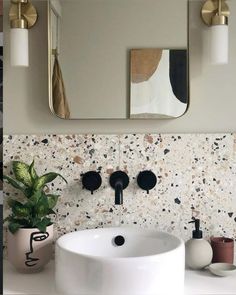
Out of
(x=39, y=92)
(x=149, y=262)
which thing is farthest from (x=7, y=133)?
(x=149, y=262)

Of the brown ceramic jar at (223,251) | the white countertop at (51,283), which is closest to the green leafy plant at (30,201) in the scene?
the white countertop at (51,283)

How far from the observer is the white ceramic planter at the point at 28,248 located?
1527mm

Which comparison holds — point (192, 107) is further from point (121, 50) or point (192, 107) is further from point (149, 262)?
point (149, 262)

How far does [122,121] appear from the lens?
175 centimetres

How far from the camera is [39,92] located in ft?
5.70

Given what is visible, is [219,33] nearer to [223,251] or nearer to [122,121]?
[122,121]

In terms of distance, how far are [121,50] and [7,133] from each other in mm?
535

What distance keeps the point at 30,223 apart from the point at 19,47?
2.08 feet

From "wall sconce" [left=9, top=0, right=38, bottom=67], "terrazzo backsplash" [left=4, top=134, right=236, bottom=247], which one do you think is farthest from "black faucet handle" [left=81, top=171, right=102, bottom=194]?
"wall sconce" [left=9, top=0, right=38, bottom=67]

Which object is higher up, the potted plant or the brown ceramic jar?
the potted plant

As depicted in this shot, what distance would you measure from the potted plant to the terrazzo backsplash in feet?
0.31

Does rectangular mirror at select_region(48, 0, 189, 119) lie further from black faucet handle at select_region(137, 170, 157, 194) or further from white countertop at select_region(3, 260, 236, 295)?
white countertop at select_region(3, 260, 236, 295)

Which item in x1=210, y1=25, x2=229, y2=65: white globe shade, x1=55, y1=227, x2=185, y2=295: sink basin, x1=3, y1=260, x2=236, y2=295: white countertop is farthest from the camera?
x1=210, y1=25, x2=229, y2=65: white globe shade

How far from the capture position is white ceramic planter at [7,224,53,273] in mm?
1527
